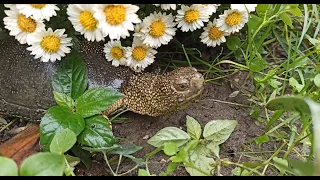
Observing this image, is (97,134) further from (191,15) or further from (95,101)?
(191,15)

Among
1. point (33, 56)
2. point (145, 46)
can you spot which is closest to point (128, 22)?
point (145, 46)

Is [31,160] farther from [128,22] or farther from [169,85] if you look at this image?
[169,85]

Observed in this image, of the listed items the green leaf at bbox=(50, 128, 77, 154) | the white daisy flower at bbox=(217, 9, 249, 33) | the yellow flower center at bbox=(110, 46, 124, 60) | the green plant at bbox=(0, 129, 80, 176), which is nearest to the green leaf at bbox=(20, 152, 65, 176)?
the green plant at bbox=(0, 129, 80, 176)

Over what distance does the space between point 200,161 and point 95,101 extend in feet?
0.96

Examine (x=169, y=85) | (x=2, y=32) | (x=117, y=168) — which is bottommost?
(x=117, y=168)

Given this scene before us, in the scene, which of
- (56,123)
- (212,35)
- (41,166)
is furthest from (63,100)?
(212,35)

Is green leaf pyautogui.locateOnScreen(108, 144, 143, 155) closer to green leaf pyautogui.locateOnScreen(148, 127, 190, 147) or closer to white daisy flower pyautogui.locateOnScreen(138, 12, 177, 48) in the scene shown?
green leaf pyautogui.locateOnScreen(148, 127, 190, 147)

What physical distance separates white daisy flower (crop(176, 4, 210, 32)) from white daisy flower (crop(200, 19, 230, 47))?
0.23ft

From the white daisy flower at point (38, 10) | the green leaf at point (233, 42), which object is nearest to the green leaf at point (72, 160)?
the white daisy flower at point (38, 10)

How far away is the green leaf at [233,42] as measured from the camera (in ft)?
4.94

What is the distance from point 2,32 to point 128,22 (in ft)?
1.22

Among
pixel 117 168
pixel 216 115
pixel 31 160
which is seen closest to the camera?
pixel 31 160

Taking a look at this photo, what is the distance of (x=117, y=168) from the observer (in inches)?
49.3

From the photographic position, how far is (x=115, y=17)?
46.4 inches
